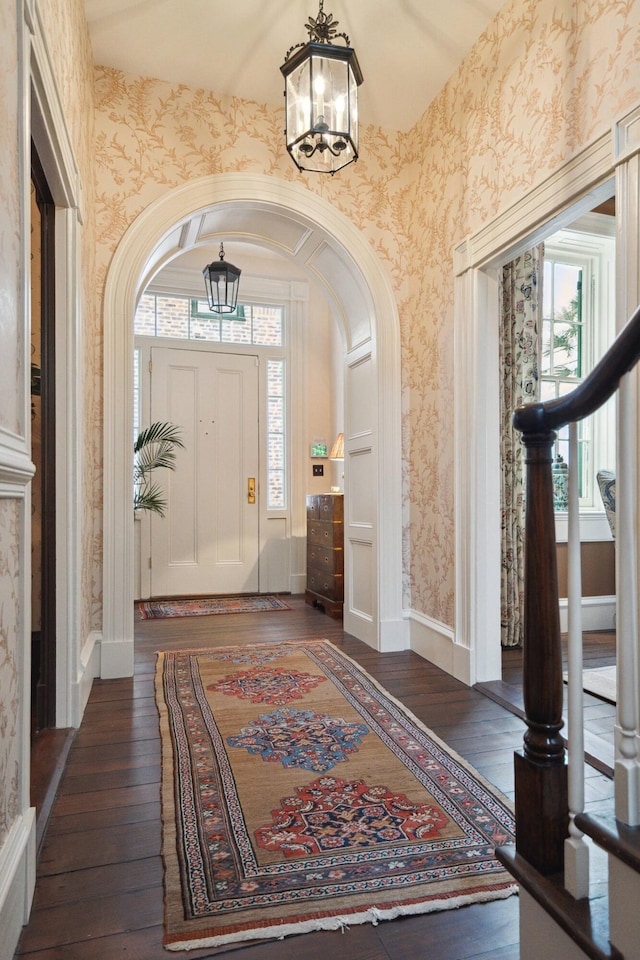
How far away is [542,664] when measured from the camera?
3.58ft

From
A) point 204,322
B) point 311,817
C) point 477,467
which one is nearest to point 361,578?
point 477,467

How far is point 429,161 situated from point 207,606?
3.56 m

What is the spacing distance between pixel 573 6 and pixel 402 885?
2.88 m

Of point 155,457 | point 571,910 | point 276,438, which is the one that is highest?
point 276,438

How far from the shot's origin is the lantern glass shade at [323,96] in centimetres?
207

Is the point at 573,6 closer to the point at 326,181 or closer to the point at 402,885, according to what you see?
Result: the point at 326,181

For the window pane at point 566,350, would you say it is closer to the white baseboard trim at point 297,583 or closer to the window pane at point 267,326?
the window pane at point 267,326

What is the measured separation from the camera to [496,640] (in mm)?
2811

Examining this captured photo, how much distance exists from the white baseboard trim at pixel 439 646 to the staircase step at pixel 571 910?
5.58 ft

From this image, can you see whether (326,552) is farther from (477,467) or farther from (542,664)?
(542,664)

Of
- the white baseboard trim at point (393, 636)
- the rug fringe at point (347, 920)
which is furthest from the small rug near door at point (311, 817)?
the white baseboard trim at point (393, 636)

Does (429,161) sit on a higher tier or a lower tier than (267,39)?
lower

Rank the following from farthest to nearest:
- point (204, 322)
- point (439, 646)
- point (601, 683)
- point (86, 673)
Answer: point (204, 322)
point (439, 646)
point (601, 683)
point (86, 673)

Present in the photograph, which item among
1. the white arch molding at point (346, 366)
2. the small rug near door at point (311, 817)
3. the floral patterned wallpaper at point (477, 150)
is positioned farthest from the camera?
the white arch molding at point (346, 366)
